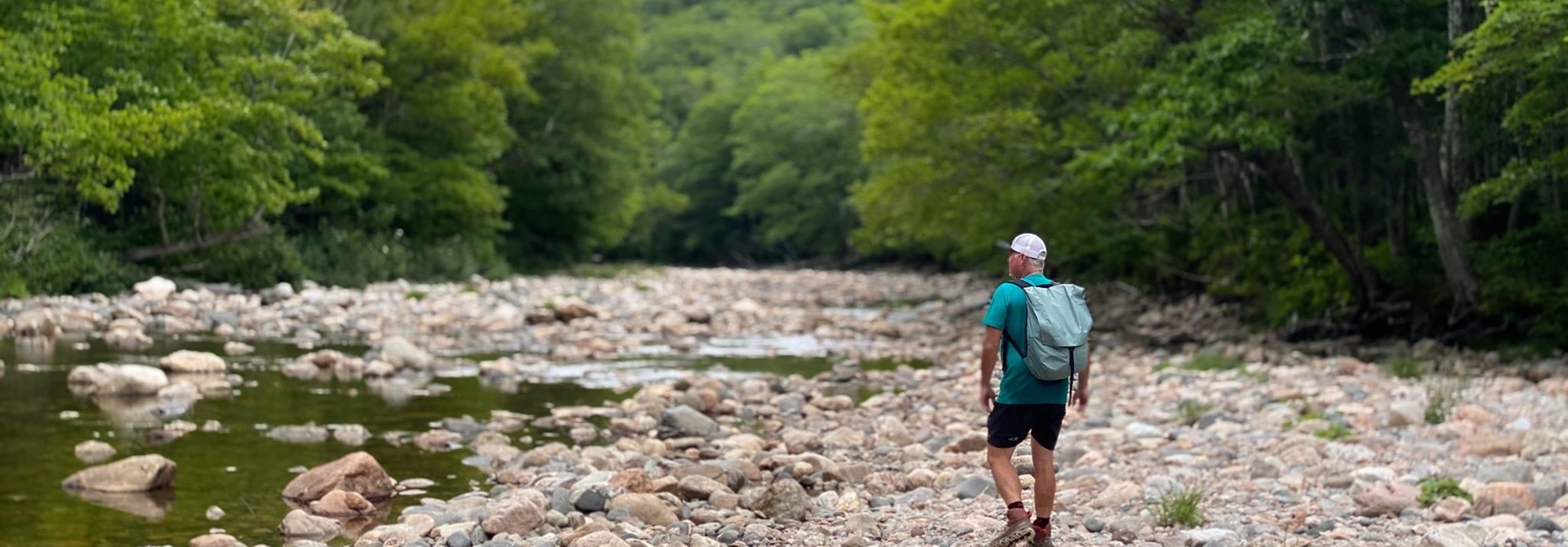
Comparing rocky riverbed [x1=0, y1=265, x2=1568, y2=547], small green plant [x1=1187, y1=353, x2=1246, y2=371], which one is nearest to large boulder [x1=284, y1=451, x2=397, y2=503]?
rocky riverbed [x1=0, y1=265, x2=1568, y2=547]

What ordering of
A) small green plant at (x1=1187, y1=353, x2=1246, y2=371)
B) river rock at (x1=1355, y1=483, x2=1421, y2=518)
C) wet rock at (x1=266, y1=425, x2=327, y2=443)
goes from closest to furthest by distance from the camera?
1. river rock at (x1=1355, y1=483, x2=1421, y2=518)
2. wet rock at (x1=266, y1=425, x2=327, y2=443)
3. small green plant at (x1=1187, y1=353, x2=1246, y2=371)

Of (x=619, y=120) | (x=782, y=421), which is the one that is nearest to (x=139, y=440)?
(x=782, y=421)

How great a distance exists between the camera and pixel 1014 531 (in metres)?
6.21

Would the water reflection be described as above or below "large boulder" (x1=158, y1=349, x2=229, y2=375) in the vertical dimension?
above

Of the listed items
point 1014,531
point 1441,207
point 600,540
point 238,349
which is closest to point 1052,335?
point 1014,531

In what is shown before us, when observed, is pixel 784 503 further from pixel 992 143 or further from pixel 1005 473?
pixel 992 143

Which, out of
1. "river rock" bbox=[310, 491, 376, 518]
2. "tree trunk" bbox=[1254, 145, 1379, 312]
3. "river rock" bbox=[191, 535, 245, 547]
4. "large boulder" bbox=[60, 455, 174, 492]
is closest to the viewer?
"river rock" bbox=[191, 535, 245, 547]

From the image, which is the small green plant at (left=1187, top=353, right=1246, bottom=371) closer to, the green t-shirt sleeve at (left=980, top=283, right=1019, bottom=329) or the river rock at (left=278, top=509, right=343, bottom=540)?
the green t-shirt sleeve at (left=980, top=283, right=1019, bottom=329)

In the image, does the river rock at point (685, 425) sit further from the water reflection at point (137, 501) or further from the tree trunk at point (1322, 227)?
the tree trunk at point (1322, 227)

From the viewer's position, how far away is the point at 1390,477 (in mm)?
8164

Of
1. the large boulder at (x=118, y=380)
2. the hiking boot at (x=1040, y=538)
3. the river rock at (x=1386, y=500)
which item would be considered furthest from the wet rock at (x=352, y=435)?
the river rock at (x=1386, y=500)

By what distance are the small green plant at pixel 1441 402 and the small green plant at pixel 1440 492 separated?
108 inches

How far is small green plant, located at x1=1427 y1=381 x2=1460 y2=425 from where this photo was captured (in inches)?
408

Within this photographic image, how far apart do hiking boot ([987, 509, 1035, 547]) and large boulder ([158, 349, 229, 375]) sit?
34.4ft
